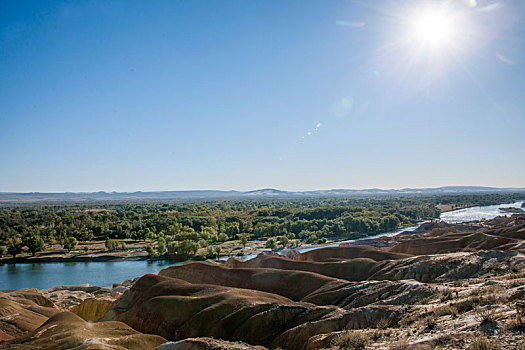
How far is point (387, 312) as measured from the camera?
15.8 meters

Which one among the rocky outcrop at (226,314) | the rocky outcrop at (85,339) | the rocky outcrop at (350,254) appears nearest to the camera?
the rocky outcrop at (226,314)

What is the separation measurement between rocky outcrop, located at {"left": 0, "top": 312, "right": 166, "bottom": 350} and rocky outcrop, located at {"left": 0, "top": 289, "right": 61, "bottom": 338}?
5.21 meters

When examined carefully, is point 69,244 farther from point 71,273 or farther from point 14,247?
point 71,273

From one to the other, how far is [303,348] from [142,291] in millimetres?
20900

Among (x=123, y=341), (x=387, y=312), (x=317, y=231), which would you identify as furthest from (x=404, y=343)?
(x=317, y=231)

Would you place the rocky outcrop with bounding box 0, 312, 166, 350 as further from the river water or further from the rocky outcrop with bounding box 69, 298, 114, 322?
the river water

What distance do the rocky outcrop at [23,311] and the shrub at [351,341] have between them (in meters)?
24.3

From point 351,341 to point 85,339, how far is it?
14.2 meters

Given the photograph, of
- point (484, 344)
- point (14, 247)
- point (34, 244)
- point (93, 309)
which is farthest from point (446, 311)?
point (34, 244)

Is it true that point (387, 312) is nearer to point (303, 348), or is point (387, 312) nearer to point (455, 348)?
point (303, 348)

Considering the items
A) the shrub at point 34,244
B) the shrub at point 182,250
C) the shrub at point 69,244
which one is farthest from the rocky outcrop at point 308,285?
the shrub at point 34,244

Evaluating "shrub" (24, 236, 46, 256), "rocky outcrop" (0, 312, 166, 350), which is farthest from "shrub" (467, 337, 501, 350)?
"shrub" (24, 236, 46, 256)

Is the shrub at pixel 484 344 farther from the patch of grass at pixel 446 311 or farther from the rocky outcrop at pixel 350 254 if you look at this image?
the rocky outcrop at pixel 350 254

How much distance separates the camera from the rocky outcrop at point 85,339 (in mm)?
18056
